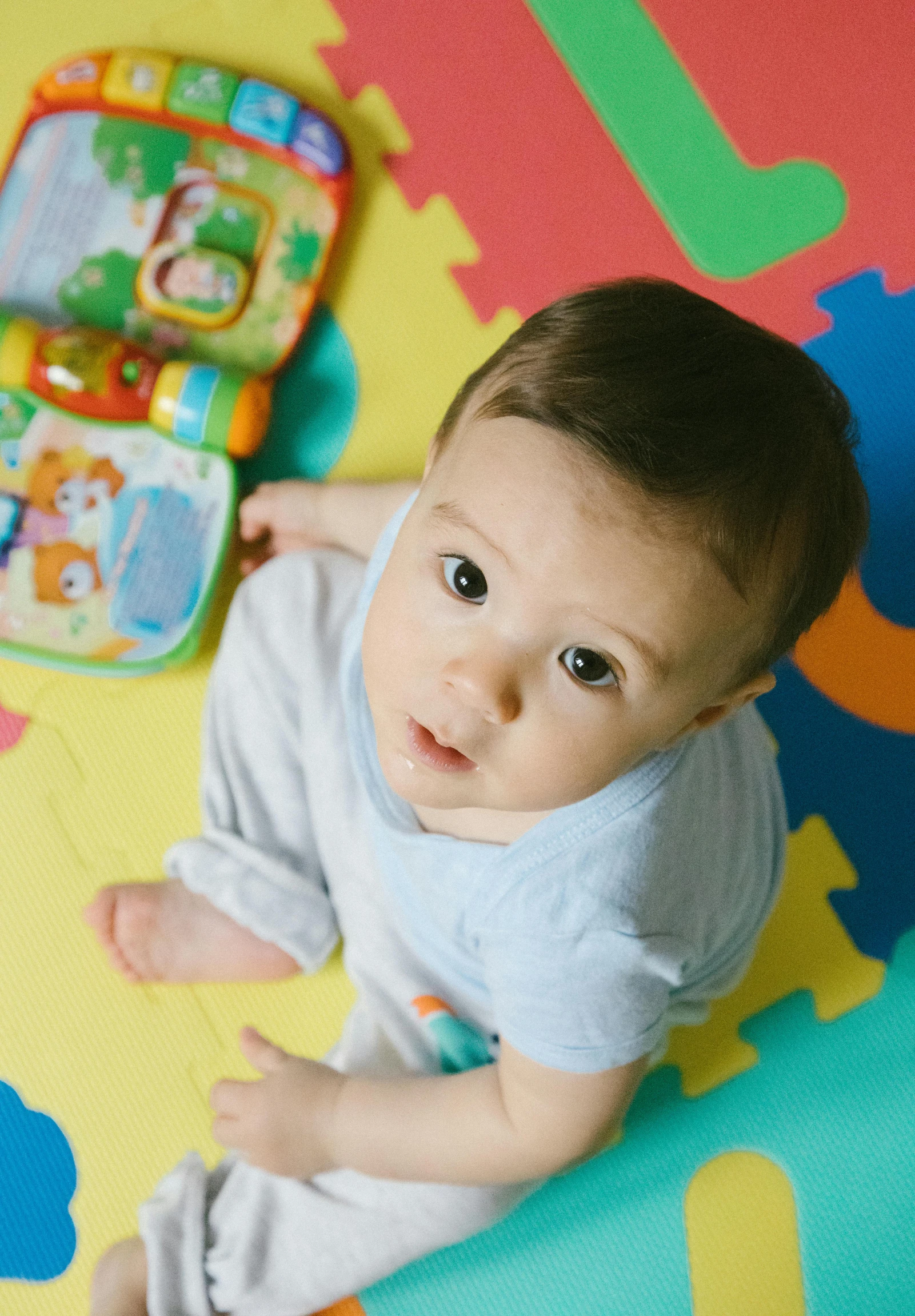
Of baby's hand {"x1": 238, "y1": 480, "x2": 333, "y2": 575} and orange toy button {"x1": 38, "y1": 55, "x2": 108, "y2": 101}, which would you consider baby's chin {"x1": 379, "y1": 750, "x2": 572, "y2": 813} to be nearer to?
baby's hand {"x1": 238, "y1": 480, "x2": 333, "y2": 575}

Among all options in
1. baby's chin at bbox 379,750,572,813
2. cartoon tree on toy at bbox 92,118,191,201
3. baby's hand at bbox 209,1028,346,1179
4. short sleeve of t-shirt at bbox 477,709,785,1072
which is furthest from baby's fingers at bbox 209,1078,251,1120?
cartoon tree on toy at bbox 92,118,191,201

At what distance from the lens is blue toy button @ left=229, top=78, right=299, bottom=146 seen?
0.96 m

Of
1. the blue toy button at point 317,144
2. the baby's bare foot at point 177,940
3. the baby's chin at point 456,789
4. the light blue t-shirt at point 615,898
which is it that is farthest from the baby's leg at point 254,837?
the blue toy button at point 317,144

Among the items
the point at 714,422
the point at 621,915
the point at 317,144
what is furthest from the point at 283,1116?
the point at 317,144

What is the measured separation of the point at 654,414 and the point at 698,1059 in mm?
570

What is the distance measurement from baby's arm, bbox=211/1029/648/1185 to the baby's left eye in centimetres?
26

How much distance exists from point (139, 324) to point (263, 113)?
0.21 m

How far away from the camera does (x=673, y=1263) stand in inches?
31.6

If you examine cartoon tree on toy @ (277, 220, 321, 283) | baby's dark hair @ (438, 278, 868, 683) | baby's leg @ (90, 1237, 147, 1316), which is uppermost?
baby's dark hair @ (438, 278, 868, 683)

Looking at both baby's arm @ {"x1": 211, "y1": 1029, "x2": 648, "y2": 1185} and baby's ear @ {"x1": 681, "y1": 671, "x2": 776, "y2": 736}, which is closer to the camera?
baby's ear @ {"x1": 681, "y1": 671, "x2": 776, "y2": 736}

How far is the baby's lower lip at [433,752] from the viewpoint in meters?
0.52

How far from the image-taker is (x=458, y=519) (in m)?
0.49

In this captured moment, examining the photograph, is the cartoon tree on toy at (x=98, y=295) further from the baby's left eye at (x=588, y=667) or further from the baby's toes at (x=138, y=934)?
the baby's left eye at (x=588, y=667)

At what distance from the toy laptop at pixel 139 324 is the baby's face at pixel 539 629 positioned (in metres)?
0.42
